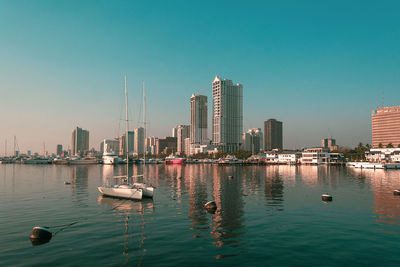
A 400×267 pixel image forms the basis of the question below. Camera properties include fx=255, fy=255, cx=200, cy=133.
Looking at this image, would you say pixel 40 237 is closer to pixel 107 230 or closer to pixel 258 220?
pixel 107 230

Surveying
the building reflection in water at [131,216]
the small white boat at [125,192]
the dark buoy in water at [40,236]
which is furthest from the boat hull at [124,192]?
the dark buoy in water at [40,236]

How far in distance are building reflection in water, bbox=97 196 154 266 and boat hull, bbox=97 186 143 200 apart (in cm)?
83

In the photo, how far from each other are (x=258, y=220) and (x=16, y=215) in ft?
108

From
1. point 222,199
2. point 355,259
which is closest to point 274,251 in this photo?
point 355,259

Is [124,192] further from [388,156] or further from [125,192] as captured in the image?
[388,156]

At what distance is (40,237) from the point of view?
24.8 metres

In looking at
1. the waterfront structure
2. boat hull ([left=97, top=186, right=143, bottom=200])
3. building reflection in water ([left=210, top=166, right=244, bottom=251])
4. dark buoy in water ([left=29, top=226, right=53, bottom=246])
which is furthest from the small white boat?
the waterfront structure

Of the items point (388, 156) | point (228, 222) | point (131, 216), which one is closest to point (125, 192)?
point (131, 216)

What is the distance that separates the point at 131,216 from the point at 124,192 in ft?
40.9

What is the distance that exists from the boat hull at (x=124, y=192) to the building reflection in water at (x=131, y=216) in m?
0.83

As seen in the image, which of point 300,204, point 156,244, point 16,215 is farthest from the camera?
point 300,204

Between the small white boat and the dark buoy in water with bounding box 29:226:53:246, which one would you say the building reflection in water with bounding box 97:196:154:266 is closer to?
the small white boat

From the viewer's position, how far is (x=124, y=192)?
151ft

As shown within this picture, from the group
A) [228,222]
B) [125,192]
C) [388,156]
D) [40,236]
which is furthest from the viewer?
[388,156]
